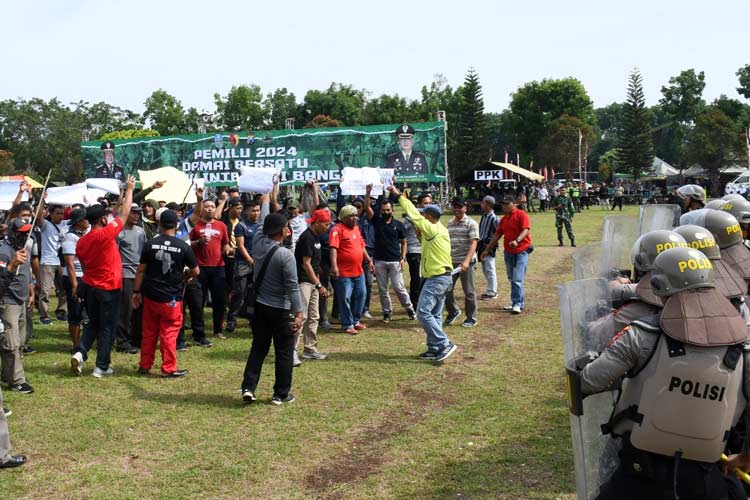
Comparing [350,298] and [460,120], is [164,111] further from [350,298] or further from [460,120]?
[350,298]

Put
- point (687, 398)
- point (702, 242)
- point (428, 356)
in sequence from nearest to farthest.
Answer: point (687, 398) → point (702, 242) → point (428, 356)

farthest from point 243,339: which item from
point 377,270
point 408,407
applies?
point 408,407

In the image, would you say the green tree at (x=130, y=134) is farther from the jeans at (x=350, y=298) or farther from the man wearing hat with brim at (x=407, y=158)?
the jeans at (x=350, y=298)

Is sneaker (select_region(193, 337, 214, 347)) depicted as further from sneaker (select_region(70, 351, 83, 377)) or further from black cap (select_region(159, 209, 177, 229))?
black cap (select_region(159, 209, 177, 229))

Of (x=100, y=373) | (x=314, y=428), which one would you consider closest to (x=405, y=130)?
Answer: (x=100, y=373)

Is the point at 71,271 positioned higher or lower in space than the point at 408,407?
higher

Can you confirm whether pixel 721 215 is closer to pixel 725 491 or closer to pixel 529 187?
pixel 725 491

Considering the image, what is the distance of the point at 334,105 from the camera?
81.8 meters

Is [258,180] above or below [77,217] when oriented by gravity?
above

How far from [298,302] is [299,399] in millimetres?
1017

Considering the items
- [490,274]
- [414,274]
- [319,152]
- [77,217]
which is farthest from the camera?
[319,152]

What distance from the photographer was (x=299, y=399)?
7.31m

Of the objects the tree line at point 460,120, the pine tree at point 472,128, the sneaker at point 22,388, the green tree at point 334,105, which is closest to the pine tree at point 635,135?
the tree line at point 460,120

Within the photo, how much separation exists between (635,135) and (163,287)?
204 feet
